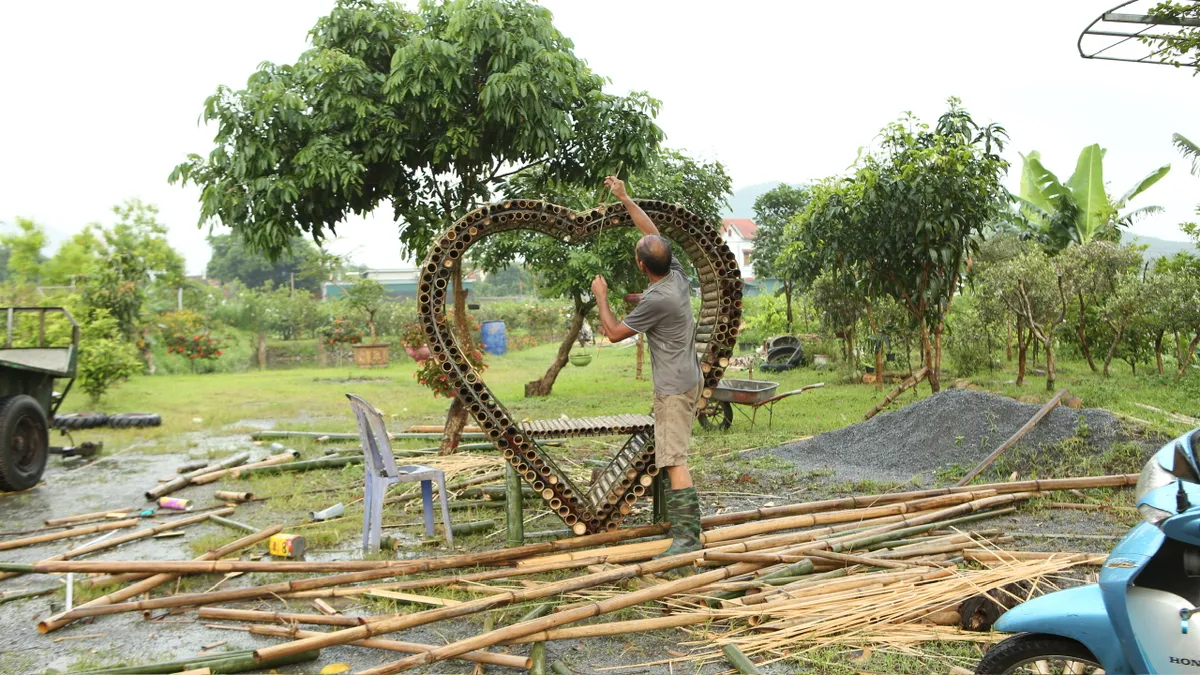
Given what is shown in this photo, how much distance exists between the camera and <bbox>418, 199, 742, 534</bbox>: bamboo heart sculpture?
212 inches

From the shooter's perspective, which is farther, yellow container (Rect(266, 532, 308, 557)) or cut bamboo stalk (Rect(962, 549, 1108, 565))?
yellow container (Rect(266, 532, 308, 557))

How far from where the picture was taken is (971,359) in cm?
1580

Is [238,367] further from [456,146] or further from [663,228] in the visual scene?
[663,228]

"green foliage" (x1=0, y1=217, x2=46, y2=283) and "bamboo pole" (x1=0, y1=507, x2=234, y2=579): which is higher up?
"green foliage" (x1=0, y1=217, x2=46, y2=283)

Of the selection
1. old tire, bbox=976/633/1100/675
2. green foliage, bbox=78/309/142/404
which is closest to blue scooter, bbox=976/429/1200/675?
old tire, bbox=976/633/1100/675

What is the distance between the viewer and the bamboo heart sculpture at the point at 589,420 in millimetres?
5375

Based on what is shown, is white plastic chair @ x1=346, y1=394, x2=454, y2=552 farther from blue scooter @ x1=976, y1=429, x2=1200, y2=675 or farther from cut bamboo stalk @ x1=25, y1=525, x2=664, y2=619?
blue scooter @ x1=976, y1=429, x2=1200, y2=675

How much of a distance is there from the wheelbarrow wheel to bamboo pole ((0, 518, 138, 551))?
20.3 ft

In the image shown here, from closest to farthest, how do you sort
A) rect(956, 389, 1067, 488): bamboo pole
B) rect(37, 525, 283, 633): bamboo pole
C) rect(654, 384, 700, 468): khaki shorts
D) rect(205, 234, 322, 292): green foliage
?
rect(37, 525, 283, 633): bamboo pole, rect(654, 384, 700, 468): khaki shorts, rect(956, 389, 1067, 488): bamboo pole, rect(205, 234, 322, 292): green foliage

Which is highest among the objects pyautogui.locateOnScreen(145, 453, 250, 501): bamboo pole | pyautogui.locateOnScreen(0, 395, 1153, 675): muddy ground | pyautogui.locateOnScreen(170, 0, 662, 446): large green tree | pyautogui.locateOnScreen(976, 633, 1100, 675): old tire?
pyautogui.locateOnScreen(170, 0, 662, 446): large green tree

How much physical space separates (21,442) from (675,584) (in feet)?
22.2

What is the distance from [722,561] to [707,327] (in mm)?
1672

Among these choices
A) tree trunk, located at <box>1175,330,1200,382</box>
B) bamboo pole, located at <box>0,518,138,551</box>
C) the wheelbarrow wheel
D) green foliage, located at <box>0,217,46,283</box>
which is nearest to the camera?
bamboo pole, located at <box>0,518,138,551</box>

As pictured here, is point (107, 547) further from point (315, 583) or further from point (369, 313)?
point (369, 313)
